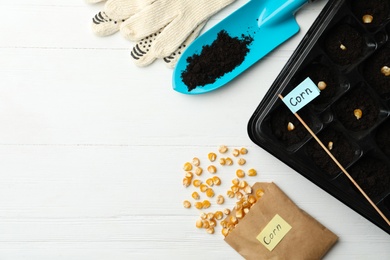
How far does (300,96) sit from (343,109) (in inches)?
5.3

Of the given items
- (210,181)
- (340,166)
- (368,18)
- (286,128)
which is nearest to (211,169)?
(210,181)

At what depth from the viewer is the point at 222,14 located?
1356mm

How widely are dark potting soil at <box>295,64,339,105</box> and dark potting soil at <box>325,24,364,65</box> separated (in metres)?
0.04

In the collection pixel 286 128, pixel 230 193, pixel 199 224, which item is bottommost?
pixel 199 224

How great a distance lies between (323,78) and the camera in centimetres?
125

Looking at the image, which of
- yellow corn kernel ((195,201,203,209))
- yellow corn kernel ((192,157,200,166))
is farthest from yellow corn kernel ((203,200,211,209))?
yellow corn kernel ((192,157,200,166))

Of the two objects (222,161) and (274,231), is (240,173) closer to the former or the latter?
(222,161)

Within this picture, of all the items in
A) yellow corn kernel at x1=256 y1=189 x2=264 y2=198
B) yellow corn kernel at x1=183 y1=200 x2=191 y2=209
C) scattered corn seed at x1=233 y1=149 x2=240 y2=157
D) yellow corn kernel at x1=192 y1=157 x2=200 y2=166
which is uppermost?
scattered corn seed at x1=233 y1=149 x2=240 y2=157

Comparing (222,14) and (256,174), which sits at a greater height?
(222,14)

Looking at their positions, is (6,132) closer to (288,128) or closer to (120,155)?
(120,155)

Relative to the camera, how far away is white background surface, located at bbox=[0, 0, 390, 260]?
1348mm

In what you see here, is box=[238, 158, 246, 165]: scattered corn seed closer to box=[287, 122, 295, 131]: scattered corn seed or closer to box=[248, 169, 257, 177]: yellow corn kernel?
box=[248, 169, 257, 177]: yellow corn kernel

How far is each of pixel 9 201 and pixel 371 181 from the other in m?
1.06

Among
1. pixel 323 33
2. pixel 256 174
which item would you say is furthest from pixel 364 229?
pixel 323 33
